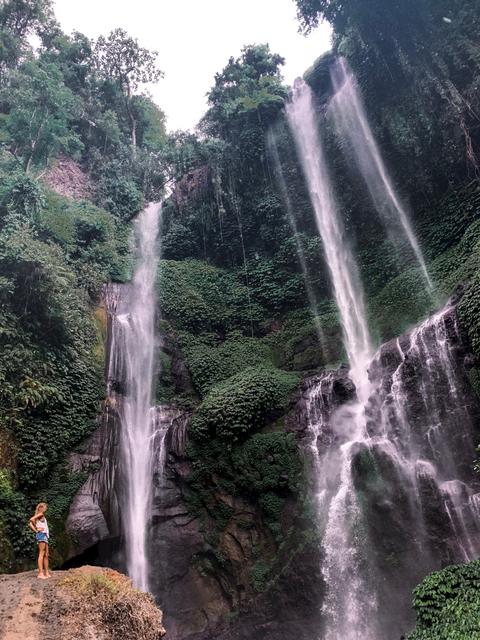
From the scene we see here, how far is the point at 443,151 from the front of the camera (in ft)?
51.7

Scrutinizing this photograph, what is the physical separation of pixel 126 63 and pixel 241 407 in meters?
24.2

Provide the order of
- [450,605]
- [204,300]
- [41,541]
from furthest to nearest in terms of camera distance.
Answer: [204,300]
[450,605]
[41,541]

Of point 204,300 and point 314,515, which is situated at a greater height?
point 204,300

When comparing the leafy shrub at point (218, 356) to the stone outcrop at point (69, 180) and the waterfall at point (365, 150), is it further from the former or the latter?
the stone outcrop at point (69, 180)

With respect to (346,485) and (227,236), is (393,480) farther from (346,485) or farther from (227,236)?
(227,236)

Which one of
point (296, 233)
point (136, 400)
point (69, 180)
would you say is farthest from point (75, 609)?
point (69, 180)

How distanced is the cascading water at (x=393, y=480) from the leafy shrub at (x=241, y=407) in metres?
1.17

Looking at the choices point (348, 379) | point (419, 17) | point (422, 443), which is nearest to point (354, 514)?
point (422, 443)

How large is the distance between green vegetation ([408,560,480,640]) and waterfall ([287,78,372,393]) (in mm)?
6004

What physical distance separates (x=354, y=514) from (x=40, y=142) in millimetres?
16262

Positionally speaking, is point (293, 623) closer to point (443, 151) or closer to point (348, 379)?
point (348, 379)

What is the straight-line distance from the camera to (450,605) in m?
6.76

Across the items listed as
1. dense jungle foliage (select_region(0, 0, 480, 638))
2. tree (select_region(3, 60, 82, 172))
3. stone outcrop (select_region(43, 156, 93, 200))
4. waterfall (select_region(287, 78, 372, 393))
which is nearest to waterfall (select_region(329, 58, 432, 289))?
dense jungle foliage (select_region(0, 0, 480, 638))

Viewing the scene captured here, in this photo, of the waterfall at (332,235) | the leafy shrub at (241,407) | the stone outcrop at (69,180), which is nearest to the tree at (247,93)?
the waterfall at (332,235)
